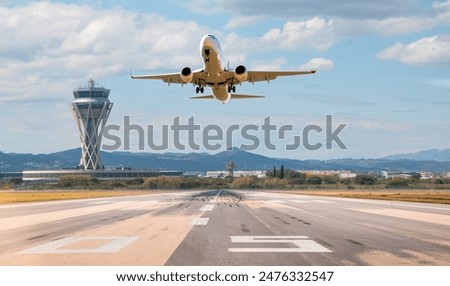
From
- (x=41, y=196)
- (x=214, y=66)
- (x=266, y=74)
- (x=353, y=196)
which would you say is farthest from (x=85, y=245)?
(x=41, y=196)

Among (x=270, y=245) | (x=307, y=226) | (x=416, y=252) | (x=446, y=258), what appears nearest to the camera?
(x=446, y=258)

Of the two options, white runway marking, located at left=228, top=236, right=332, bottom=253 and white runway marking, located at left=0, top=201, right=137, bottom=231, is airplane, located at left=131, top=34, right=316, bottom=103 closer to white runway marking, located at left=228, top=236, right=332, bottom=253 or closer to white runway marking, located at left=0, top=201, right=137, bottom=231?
white runway marking, located at left=0, top=201, right=137, bottom=231

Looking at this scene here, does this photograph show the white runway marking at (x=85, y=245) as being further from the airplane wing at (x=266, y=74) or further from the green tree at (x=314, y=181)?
the green tree at (x=314, y=181)

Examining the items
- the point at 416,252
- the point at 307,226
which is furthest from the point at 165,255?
the point at 307,226

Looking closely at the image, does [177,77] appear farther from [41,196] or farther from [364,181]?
[364,181]

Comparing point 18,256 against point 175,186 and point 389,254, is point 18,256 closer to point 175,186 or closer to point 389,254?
point 389,254

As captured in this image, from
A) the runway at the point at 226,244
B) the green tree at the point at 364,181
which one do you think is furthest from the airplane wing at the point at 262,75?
the green tree at the point at 364,181

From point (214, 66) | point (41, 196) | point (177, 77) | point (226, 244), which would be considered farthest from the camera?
point (41, 196)
